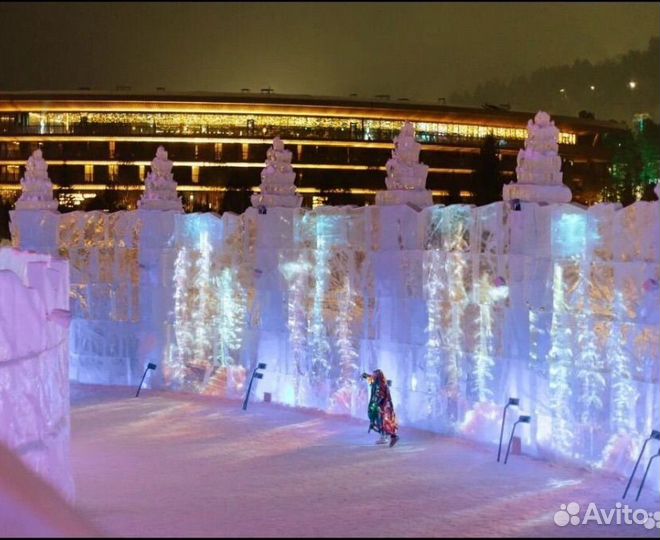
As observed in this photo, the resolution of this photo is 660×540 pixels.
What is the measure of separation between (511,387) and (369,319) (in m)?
2.95

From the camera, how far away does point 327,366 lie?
51.3 ft

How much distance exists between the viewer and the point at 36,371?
29.0 feet

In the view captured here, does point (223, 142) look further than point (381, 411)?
Yes

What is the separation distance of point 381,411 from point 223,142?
175 feet

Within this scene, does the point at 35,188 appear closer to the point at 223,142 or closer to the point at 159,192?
the point at 159,192

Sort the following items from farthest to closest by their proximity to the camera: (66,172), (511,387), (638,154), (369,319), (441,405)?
(66,172) < (638,154) < (369,319) < (441,405) < (511,387)

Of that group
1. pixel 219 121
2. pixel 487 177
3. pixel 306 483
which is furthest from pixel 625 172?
pixel 306 483

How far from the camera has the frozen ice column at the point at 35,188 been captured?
65.5ft

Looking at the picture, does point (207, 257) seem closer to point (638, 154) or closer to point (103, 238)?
point (103, 238)

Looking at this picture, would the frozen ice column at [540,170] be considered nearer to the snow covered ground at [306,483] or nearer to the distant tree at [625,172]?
the snow covered ground at [306,483]

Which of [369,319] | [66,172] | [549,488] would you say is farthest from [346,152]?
[549,488]

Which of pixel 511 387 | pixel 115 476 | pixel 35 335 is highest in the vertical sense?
pixel 35 335

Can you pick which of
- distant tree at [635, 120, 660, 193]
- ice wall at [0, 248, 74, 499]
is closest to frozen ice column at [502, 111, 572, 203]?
ice wall at [0, 248, 74, 499]

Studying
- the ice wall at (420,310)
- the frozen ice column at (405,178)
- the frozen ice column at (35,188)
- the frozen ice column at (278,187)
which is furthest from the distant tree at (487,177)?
the frozen ice column at (405,178)
